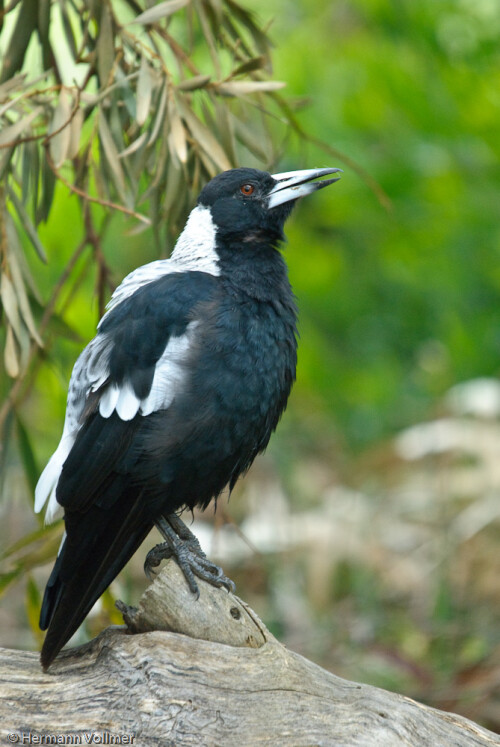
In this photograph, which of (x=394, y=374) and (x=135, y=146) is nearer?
(x=135, y=146)

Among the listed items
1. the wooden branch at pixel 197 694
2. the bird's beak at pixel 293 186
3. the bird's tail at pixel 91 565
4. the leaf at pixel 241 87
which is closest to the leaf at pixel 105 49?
the leaf at pixel 241 87

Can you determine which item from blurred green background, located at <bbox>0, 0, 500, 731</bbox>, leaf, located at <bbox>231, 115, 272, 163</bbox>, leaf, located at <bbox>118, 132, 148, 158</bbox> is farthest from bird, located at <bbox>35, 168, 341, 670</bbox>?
blurred green background, located at <bbox>0, 0, 500, 731</bbox>

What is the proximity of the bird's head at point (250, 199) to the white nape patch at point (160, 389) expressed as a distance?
424 mm

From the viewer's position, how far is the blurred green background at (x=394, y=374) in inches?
162

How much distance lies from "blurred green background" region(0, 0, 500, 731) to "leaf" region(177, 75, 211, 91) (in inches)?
59.6

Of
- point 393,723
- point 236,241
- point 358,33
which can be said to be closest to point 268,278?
point 236,241

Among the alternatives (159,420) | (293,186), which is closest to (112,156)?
(293,186)

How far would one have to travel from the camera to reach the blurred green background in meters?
4.12

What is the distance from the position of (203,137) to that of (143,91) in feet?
0.79

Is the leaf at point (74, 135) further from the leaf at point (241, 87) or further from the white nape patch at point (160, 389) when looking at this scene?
the white nape patch at point (160, 389)

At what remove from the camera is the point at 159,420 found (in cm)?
210

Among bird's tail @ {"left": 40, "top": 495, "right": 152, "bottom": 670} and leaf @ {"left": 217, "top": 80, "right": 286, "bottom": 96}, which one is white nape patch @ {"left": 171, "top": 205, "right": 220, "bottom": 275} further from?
bird's tail @ {"left": 40, "top": 495, "right": 152, "bottom": 670}

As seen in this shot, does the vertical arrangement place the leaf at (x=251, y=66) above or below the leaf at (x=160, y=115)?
above

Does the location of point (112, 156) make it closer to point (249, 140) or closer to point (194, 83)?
point (194, 83)
